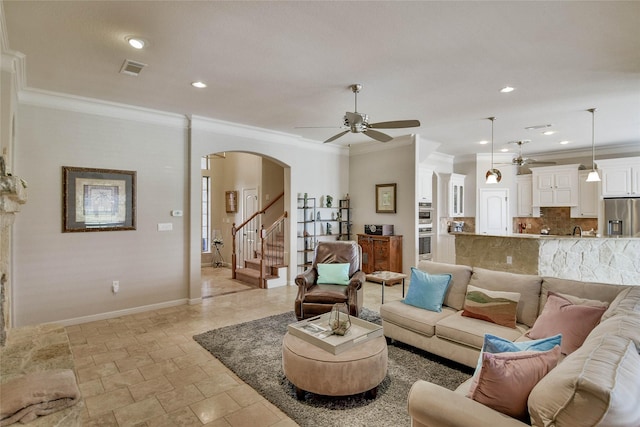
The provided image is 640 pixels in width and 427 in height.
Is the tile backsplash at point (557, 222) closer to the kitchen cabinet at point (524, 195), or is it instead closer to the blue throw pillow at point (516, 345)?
the kitchen cabinet at point (524, 195)

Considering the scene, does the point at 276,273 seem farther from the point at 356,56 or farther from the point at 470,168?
the point at 470,168

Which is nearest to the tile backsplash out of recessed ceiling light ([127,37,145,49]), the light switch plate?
the light switch plate

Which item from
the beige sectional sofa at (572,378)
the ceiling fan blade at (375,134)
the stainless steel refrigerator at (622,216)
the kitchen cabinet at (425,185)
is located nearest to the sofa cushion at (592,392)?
the beige sectional sofa at (572,378)

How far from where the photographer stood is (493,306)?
3072 mm

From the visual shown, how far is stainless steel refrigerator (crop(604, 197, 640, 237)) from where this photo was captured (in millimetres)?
6449

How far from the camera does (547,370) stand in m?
1.59

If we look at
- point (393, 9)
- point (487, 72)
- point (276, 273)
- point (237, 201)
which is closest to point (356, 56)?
point (393, 9)

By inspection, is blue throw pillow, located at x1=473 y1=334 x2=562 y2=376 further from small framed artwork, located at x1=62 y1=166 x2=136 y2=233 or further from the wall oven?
the wall oven

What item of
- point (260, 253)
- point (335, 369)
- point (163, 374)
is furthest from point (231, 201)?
point (335, 369)

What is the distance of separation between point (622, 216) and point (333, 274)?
6255 mm

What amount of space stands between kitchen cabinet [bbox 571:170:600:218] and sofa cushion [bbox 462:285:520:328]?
570 centimetres

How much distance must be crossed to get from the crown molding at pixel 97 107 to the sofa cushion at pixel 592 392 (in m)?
5.29

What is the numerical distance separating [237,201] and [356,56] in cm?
636

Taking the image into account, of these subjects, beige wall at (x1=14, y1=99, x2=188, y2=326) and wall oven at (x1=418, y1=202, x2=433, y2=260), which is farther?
wall oven at (x1=418, y1=202, x2=433, y2=260)
